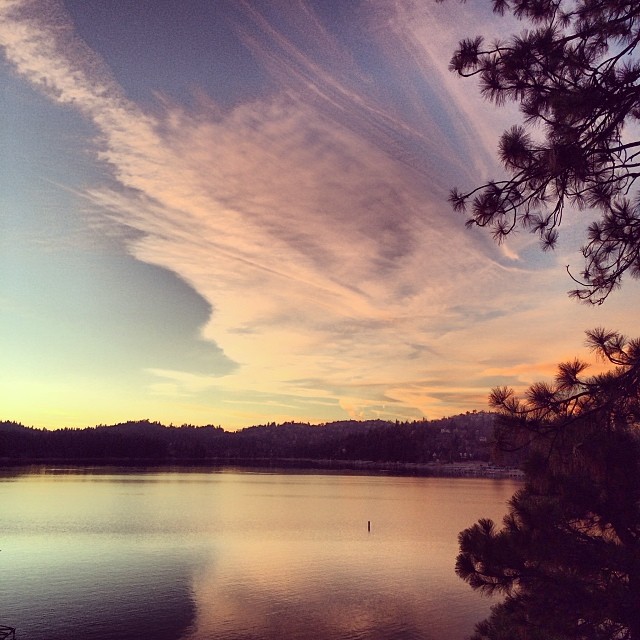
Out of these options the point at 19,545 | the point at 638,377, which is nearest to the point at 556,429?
the point at 638,377

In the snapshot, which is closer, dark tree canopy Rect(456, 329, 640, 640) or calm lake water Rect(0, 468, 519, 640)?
dark tree canopy Rect(456, 329, 640, 640)

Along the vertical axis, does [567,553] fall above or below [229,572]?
above

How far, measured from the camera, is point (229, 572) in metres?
41.7

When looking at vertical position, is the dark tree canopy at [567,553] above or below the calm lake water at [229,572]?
above

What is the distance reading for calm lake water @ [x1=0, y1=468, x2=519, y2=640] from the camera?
94.4 ft

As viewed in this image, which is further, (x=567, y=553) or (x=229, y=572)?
(x=229, y=572)

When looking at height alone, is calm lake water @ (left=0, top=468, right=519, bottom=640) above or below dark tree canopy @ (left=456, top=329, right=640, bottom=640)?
below

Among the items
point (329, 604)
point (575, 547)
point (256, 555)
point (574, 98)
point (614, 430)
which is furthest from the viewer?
point (256, 555)

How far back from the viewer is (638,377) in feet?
18.2

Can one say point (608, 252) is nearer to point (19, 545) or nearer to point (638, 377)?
point (638, 377)

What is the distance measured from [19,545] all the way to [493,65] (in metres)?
56.6

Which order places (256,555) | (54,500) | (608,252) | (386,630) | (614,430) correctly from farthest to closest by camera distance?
1. (54,500)
2. (256,555)
3. (386,630)
4. (608,252)
5. (614,430)

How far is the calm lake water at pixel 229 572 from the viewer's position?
28.8 m

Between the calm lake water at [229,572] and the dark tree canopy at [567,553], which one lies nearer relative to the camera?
the dark tree canopy at [567,553]
